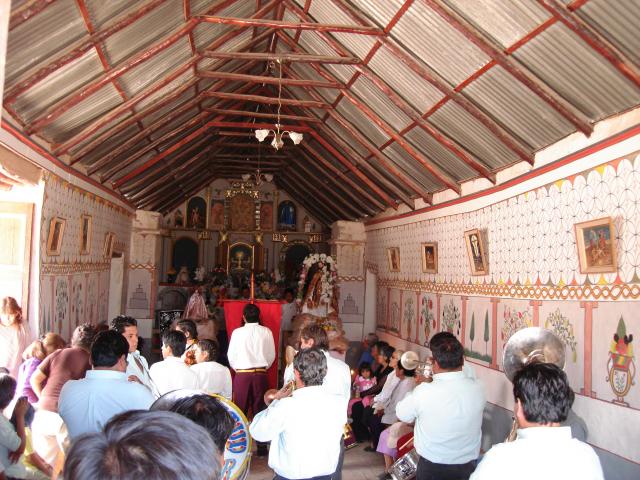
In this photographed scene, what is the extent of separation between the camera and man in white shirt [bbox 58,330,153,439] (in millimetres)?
3471

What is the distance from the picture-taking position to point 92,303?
Answer: 11.2 metres

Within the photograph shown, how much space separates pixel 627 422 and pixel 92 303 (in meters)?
9.62

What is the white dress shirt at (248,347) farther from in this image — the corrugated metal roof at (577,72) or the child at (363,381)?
the corrugated metal roof at (577,72)

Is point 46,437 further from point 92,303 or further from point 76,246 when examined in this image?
point 92,303

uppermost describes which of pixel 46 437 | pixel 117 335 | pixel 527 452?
pixel 117 335

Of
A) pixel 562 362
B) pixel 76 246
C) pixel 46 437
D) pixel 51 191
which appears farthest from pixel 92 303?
pixel 562 362

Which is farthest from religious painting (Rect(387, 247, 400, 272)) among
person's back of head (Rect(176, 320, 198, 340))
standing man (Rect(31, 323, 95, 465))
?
standing man (Rect(31, 323, 95, 465))

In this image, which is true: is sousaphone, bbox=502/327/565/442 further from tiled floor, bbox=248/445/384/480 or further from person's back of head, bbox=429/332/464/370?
tiled floor, bbox=248/445/384/480

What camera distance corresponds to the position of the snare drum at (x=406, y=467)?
5.43 m

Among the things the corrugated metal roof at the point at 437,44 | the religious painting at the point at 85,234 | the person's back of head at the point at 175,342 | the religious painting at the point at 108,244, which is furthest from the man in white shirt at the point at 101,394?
the religious painting at the point at 108,244

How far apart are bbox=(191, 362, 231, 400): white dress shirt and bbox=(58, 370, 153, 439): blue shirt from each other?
2.38 metres

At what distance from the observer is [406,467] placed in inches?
215

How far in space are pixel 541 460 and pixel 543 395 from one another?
34 cm

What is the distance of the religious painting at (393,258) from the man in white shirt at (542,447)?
1040 centimetres
